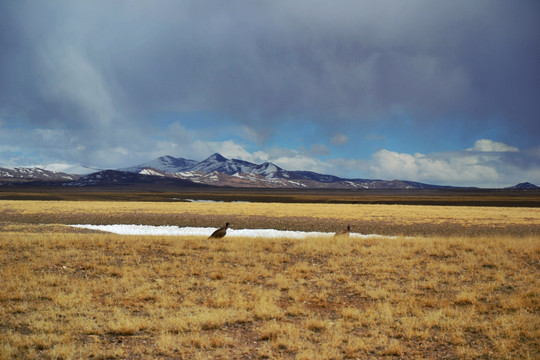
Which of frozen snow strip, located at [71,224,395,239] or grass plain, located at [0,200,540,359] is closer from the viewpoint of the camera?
grass plain, located at [0,200,540,359]

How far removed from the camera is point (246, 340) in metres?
7.82

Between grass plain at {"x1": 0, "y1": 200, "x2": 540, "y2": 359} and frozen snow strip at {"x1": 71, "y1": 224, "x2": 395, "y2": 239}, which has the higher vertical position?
grass plain at {"x1": 0, "y1": 200, "x2": 540, "y2": 359}

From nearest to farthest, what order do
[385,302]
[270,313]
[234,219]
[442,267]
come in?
[270,313] < [385,302] < [442,267] < [234,219]

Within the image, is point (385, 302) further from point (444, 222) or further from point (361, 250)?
point (444, 222)

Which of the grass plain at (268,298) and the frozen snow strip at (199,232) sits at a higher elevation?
the grass plain at (268,298)

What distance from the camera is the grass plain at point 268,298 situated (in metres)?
7.38

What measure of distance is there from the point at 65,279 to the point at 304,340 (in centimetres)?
876

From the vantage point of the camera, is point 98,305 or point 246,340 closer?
point 246,340

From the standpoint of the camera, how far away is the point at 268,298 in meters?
10.6

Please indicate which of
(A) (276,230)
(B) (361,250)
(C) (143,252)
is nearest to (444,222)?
(A) (276,230)

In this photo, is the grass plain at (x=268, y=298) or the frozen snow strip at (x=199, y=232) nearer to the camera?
the grass plain at (x=268, y=298)

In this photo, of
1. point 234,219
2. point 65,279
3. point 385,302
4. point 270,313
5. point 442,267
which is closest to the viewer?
point 270,313

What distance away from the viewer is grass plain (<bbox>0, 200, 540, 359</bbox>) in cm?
738

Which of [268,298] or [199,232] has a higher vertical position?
[268,298]
